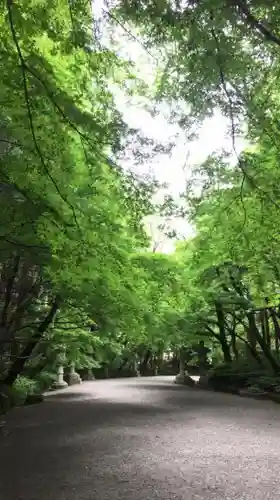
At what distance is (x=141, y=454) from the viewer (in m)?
7.08

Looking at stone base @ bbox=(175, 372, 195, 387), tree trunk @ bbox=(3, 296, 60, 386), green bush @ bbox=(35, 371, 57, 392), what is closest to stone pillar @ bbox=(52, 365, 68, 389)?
green bush @ bbox=(35, 371, 57, 392)

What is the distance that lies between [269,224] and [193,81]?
3493mm

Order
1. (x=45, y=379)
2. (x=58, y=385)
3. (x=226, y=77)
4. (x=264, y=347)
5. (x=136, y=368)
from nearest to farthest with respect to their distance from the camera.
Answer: (x=226, y=77) < (x=264, y=347) < (x=45, y=379) < (x=58, y=385) < (x=136, y=368)

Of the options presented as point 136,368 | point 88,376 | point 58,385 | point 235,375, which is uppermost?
point 136,368

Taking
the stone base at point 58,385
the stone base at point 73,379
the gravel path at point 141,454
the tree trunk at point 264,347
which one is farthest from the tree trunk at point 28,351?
the stone base at point 73,379

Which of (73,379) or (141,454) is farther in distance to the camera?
(73,379)

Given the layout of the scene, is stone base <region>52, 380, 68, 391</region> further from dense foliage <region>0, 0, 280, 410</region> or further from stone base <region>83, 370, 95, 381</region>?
dense foliage <region>0, 0, 280, 410</region>

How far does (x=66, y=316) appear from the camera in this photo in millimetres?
13109

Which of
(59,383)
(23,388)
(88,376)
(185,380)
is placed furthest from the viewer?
(88,376)

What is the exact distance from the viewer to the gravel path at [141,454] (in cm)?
523

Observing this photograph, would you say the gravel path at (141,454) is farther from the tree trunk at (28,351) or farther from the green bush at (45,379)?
the green bush at (45,379)

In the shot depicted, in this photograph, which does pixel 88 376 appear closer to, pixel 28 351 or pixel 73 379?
pixel 73 379

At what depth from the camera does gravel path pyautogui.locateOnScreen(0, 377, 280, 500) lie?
17.2ft

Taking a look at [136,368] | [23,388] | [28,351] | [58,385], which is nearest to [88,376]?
[136,368]
